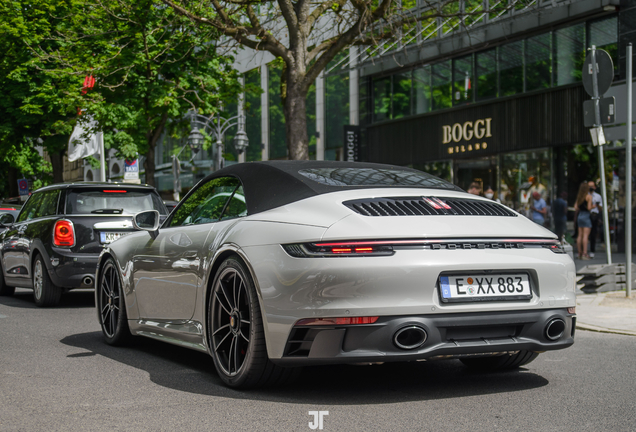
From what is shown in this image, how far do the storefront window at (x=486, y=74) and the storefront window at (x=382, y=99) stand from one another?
4598 millimetres

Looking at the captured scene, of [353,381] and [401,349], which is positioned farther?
[353,381]

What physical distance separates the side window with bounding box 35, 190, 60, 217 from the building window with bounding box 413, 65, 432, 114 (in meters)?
17.0

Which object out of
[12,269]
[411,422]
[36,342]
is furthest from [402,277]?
[12,269]

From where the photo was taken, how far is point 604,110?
10.6 m

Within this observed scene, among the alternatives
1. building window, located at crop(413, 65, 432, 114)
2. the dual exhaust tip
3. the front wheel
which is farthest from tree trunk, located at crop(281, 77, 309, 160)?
building window, located at crop(413, 65, 432, 114)

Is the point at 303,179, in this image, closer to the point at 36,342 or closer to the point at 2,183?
the point at 36,342

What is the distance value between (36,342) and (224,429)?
3.81m

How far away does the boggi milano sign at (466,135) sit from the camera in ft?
78.2

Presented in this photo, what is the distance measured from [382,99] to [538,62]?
25.2 feet

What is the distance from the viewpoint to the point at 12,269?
11820 millimetres

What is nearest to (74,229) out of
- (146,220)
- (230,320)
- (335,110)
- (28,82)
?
(146,220)

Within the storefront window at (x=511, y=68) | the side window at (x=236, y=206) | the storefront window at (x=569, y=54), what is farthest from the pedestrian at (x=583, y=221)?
the side window at (x=236, y=206)

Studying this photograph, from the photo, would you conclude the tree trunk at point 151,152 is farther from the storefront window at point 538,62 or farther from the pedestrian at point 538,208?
the pedestrian at point 538,208

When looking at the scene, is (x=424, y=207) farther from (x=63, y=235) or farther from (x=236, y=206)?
(x=63, y=235)
